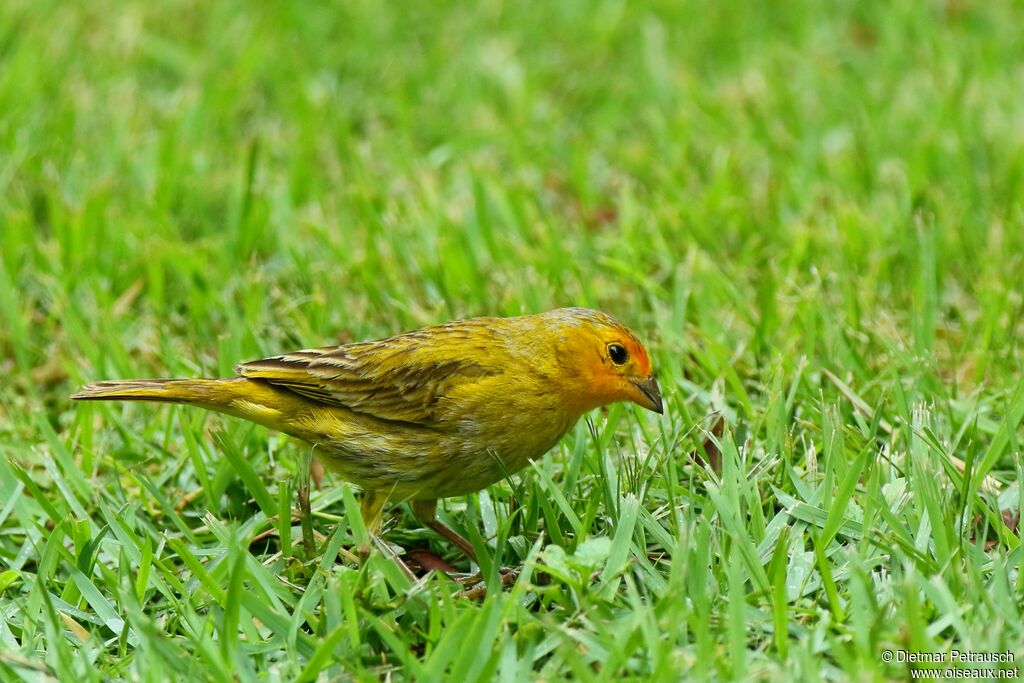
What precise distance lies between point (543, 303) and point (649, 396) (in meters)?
1.28

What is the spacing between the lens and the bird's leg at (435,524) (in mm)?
3979

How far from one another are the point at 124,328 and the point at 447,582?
252cm

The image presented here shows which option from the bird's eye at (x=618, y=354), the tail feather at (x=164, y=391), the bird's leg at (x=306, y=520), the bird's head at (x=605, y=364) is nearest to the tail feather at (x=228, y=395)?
the tail feather at (x=164, y=391)

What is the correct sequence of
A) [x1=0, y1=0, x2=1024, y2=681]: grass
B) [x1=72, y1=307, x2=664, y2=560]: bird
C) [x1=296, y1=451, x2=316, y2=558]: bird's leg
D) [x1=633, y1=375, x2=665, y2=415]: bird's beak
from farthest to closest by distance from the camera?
1. [x1=633, y1=375, x2=665, y2=415]: bird's beak
2. [x1=72, y1=307, x2=664, y2=560]: bird
3. [x1=296, y1=451, x2=316, y2=558]: bird's leg
4. [x1=0, y1=0, x2=1024, y2=681]: grass

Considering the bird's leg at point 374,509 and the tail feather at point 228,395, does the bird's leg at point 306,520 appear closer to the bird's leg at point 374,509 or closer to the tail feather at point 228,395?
the bird's leg at point 374,509

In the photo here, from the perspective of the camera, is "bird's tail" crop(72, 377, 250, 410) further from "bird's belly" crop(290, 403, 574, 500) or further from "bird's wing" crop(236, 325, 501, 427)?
"bird's belly" crop(290, 403, 574, 500)

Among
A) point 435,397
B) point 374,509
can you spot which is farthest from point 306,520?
point 435,397

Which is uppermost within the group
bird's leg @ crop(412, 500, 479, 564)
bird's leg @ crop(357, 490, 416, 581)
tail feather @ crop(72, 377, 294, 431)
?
tail feather @ crop(72, 377, 294, 431)

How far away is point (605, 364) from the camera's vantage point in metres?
4.10

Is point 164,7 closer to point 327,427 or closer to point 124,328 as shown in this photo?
point 124,328

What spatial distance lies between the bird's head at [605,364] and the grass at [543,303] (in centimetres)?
15

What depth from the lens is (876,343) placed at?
15.9 ft

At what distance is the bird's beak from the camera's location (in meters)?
4.12

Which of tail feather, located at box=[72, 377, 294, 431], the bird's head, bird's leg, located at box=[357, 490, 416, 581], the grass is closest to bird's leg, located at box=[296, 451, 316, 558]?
the grass
